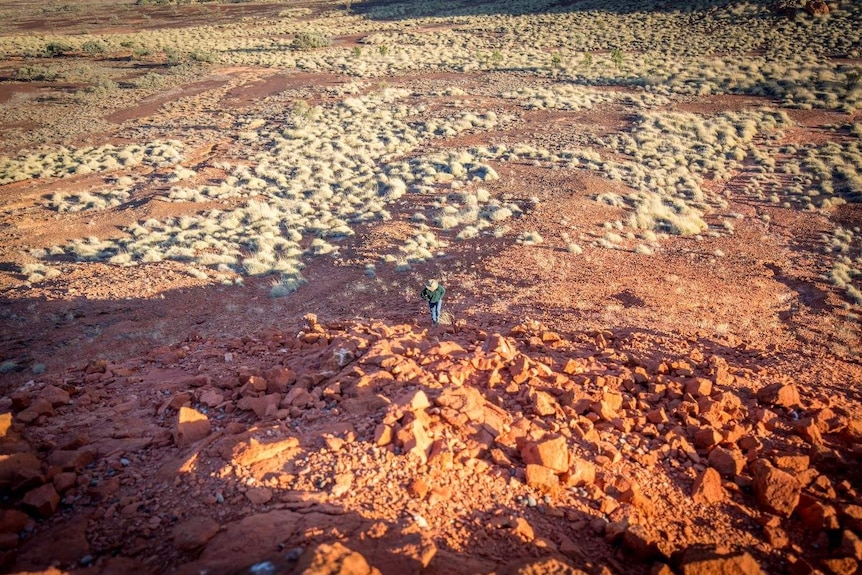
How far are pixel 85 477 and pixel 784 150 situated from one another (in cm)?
2602

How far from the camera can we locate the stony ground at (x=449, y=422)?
3990 millimetres

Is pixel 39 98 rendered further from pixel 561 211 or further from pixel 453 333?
pixel 453 333

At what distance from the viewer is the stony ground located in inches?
157

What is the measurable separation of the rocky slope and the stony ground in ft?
0.08

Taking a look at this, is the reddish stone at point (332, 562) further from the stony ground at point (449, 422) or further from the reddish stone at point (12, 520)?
the reddish stone at point (12, 520)

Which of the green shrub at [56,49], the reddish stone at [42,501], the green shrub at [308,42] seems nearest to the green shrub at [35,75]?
the green shrub at [56,49]

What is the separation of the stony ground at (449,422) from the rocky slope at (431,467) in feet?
0.08

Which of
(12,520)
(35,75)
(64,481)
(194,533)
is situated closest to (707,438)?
(194,533)

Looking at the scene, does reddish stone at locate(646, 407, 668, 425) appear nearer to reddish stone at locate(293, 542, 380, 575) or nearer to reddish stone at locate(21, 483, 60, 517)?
reddish stone at locate(293, 542, 380, 575)

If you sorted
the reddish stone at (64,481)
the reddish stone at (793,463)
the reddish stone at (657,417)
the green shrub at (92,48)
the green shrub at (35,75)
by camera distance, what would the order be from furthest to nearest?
the green shrub at (92,48)
the green shrub at (35,75)
the reddish stone at (657,417)
the reddish stone at (793,463)
the reddish stone at (64,481)

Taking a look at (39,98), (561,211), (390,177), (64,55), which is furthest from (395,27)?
(561,211)

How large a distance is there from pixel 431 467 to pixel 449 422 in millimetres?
659

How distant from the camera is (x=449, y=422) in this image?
17.2ft

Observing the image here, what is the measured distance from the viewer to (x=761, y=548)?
4.48 m
